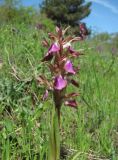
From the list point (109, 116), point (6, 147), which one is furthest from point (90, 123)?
point (6, 147)

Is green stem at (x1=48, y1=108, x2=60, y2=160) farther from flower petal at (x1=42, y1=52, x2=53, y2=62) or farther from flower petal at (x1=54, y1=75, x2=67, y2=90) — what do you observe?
flower petal at (x1=42, y1=52, x2=53, y2=62)

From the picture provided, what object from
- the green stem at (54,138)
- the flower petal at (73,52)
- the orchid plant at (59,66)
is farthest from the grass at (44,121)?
the flower petal at (73,52)

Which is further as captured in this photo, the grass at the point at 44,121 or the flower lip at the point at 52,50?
the grass at the point at 44,121

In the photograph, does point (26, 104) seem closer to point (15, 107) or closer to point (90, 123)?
point (15, 107)

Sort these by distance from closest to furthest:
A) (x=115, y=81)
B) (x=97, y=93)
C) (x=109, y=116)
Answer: (x=109, y=116), (x=97, y=93), (x=115, y=81)

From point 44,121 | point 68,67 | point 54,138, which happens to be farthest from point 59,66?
point 44,121

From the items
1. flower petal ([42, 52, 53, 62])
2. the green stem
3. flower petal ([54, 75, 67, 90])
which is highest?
flower petal ([42, 52, 53, 62])

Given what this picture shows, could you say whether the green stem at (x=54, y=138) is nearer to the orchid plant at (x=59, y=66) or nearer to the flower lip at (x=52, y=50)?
the orchid plant at (x=59, y=66)

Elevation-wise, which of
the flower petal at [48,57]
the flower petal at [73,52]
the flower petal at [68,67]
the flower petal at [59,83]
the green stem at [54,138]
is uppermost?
the flower petal at [73,52]

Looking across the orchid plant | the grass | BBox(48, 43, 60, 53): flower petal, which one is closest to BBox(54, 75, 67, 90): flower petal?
the orchid plant

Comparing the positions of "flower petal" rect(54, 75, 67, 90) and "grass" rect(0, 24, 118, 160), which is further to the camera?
"grass" rect(0, 24, 118, 160)

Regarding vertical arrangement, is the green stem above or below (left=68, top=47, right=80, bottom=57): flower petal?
below
